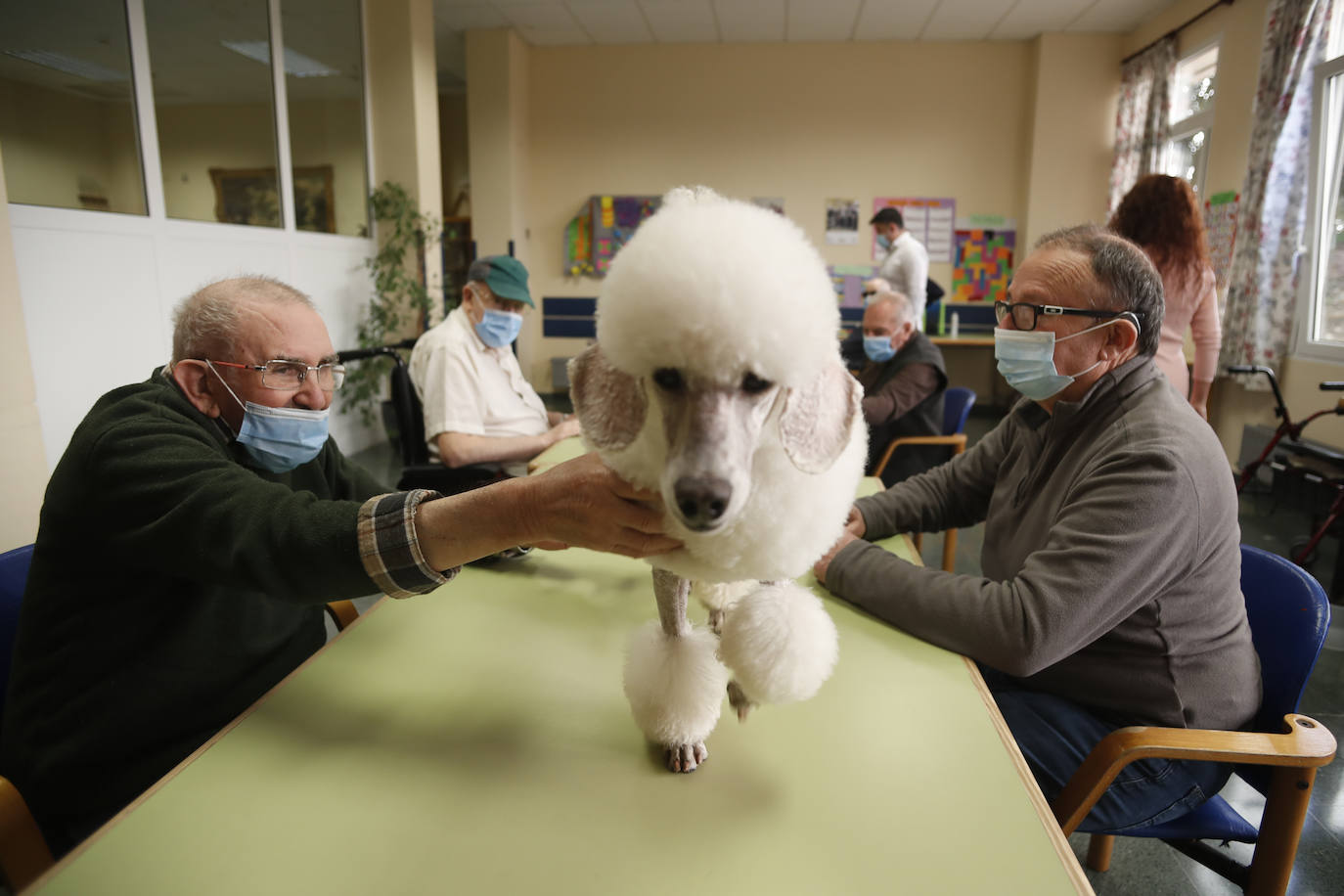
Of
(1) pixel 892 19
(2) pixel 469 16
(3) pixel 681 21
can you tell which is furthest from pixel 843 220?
(2) pixel 469 16

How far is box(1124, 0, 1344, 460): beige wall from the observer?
4.71 m

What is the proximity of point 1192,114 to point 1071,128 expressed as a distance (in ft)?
4.25

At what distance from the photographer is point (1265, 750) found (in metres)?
0.99

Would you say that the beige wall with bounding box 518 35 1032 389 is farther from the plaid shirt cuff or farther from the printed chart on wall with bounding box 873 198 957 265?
the plaid shirt cuff

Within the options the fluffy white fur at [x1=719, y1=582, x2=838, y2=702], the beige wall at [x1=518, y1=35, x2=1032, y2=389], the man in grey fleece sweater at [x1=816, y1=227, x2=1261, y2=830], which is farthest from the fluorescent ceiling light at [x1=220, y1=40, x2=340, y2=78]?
the fluffy white fur at [x1=719, y1=582, x2=838, y2=702]

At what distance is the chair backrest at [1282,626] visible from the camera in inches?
45.0

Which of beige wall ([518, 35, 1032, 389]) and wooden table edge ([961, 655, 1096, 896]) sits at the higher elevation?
beige wall ([518, 35, 1032, 389])

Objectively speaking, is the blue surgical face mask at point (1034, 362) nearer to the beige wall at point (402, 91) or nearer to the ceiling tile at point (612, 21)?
the beige wall at point (402, 91)

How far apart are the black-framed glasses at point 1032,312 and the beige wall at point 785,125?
6370mm

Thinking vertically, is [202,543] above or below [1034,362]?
below

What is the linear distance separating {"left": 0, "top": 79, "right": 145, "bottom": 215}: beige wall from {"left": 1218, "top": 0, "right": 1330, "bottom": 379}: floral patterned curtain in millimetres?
6460

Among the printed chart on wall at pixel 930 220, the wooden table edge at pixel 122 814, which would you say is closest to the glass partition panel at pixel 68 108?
the wooden table edge at pixel 122 814

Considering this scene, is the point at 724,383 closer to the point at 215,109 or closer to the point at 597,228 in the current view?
the point at 215,109

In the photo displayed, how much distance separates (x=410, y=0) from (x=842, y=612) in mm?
5863
